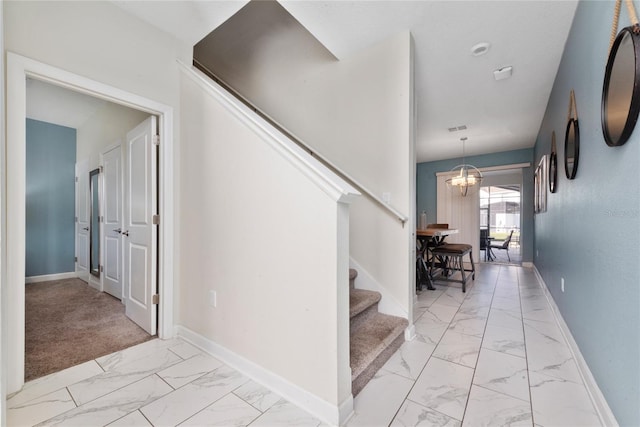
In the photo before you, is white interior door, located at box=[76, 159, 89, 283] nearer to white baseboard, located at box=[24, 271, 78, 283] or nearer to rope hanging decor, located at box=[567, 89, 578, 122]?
white baseboard, located at box=[24, 271, 78, 283]

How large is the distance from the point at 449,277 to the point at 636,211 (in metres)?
3.59

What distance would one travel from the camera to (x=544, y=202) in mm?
3629

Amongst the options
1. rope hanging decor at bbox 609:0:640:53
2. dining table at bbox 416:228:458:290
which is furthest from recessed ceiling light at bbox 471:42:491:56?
dining table at bbox 416:228:458:290

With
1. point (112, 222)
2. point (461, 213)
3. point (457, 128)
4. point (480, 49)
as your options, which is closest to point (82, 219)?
point (112, 222)

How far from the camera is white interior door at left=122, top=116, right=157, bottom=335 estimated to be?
7.32 feet

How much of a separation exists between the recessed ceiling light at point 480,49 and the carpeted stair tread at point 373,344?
2585 millimetres

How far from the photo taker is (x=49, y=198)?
4.25 metres

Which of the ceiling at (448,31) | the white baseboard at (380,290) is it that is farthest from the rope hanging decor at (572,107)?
the white baseboard at (380,290)

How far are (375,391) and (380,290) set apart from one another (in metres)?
0.93

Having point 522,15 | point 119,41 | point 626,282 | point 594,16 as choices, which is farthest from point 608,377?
point 119,41

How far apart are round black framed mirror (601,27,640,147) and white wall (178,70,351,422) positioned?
121 cm

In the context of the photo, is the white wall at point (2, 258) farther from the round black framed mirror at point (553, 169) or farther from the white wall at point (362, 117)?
the round black framed mirror at point (553, 169)

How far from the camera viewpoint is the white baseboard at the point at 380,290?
2.28m

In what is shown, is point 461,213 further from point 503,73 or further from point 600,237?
point 600,237
